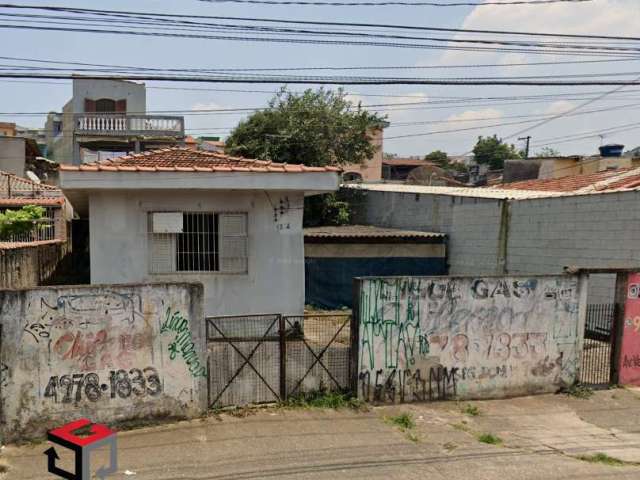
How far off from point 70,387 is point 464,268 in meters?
11.3

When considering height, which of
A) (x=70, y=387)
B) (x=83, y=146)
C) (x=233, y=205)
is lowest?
(x=70, y=387)

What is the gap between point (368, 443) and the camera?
20.1ft

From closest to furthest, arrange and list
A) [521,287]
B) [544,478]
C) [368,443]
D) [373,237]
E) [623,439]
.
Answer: [544,478]
[368,443]
[623,439]
[521,287]
[373,237]

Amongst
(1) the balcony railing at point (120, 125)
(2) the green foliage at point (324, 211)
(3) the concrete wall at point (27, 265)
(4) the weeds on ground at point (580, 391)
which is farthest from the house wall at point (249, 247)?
(1) the balcony railing at point (120, 125)

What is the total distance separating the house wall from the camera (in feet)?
30.8

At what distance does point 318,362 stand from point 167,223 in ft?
12.8

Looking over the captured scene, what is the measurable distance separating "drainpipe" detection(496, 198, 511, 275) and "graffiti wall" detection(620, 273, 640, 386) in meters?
5.66

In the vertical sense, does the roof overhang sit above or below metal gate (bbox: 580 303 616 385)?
above

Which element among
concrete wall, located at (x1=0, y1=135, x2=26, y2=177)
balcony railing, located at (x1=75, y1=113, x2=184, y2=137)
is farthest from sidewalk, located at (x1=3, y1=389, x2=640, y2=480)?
balcony railing, located at (x1=75, y1=113, x2=184, y2=137)

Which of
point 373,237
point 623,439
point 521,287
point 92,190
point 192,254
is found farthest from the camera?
point 373,237

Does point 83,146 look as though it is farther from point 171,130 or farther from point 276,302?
point 276,302

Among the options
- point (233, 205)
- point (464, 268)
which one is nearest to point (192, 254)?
point (233, 205)

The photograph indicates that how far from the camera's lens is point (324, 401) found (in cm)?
707

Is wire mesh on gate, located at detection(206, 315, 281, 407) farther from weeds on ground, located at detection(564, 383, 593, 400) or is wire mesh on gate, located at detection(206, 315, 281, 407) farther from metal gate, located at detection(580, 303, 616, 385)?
metal gate, located at detection(580, 303, 616, 385)
